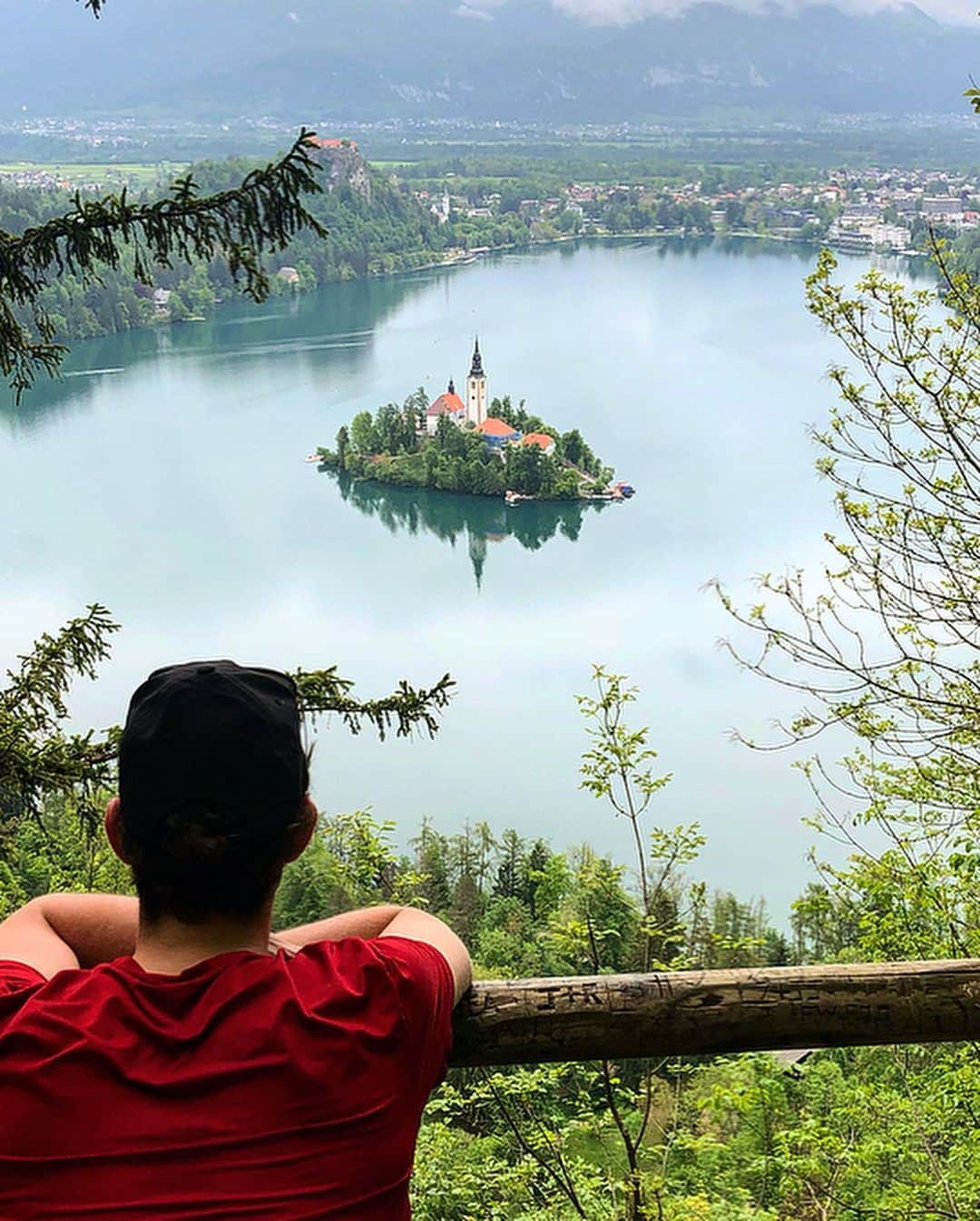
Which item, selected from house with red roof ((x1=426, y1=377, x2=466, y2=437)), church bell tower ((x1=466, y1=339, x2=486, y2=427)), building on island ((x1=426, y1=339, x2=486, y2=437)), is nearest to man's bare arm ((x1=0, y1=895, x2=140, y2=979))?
building on island ((x1=426, y1=339, x2=486, y2=437))

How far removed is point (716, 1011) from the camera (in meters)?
1.25

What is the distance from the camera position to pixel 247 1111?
776 millimetres

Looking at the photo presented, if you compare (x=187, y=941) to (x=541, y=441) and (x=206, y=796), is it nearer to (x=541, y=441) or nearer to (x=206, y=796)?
(x=206, y=796)

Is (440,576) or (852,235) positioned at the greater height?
(852,235)

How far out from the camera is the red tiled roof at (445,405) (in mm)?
36812

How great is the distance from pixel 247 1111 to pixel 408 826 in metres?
16.1

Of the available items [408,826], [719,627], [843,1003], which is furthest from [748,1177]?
[719,627]

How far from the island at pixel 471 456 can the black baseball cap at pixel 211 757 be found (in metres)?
31.3

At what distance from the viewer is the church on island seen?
113ft

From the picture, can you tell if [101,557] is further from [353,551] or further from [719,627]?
[719,627]

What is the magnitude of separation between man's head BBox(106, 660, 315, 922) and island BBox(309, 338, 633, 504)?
31.3 meters

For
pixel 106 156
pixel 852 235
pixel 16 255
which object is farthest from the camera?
pixel 106 156

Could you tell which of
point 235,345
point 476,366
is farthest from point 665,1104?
point 235,345

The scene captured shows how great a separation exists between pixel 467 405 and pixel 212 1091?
38012 millimetres
